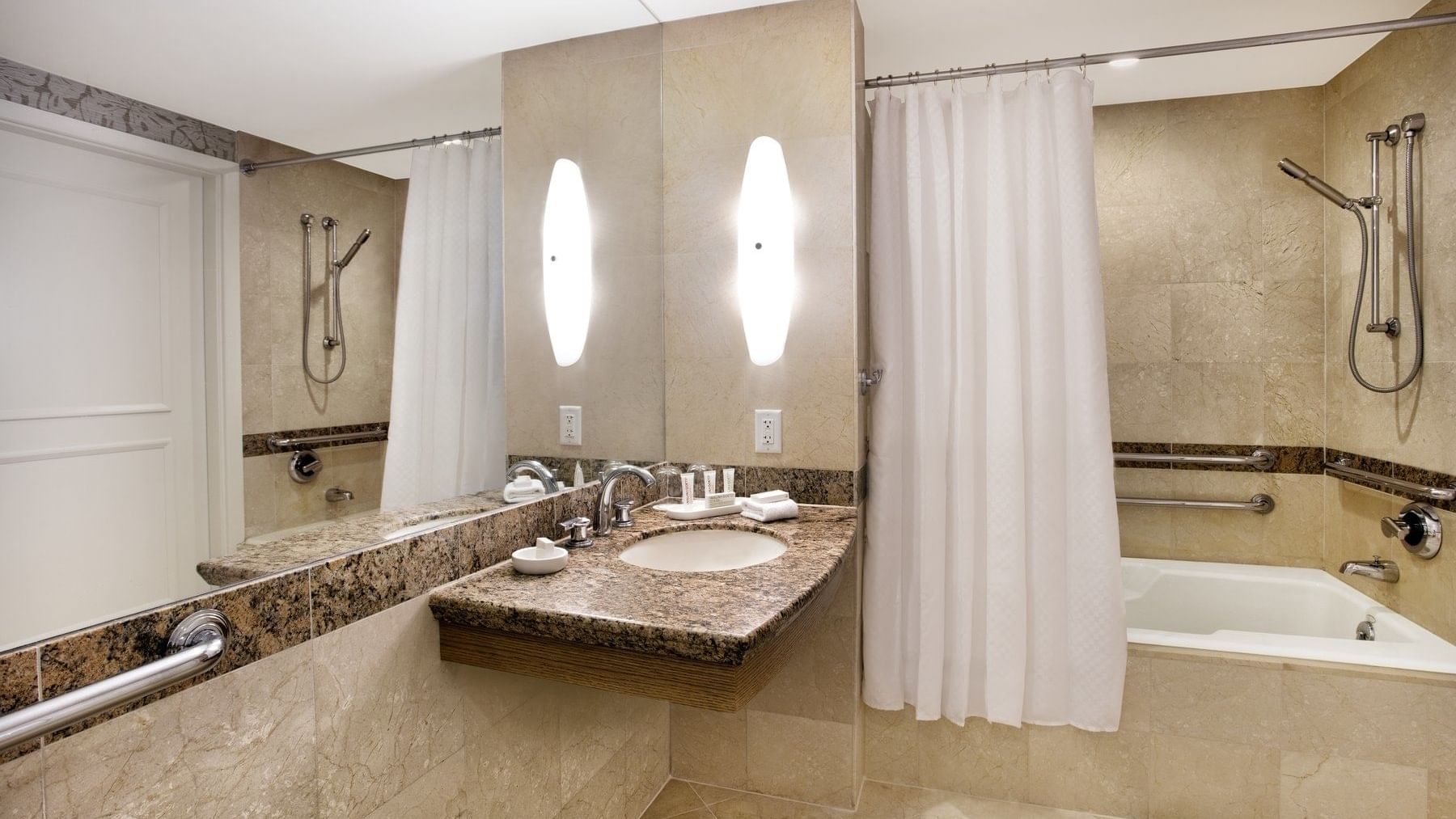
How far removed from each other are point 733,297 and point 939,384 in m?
0.65

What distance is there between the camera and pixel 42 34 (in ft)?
2.50

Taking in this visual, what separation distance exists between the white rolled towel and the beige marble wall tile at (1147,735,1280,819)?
182 cm

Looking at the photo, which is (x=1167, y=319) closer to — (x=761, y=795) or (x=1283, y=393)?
(x=1283, y=393)

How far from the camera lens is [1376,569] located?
94.0 inches

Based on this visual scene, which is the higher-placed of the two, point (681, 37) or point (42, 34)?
point (681, 37)

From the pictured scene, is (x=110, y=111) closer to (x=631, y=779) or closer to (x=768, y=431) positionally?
(x=768, y=431)

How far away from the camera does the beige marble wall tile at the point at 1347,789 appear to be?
189cm

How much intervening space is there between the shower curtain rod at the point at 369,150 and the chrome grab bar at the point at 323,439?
0.36 m

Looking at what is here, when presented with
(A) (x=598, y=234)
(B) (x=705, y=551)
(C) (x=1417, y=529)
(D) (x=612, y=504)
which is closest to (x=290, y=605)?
(D) (x=612, y=504)

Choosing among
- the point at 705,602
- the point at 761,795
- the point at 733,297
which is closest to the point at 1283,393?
the point at 733,297

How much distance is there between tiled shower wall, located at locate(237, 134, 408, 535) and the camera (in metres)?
Result: 0.99

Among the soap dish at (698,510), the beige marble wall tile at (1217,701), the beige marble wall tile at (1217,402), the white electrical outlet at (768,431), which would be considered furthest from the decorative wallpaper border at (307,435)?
the beige marble wall tile at (1217,402)

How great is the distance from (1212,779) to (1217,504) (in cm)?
114

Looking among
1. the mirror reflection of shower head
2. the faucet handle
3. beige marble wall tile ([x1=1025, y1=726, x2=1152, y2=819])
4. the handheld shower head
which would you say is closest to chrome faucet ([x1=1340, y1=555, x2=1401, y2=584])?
beige marble wall tile ([x1=1025, y1=726, x2=1152, y2=819])
